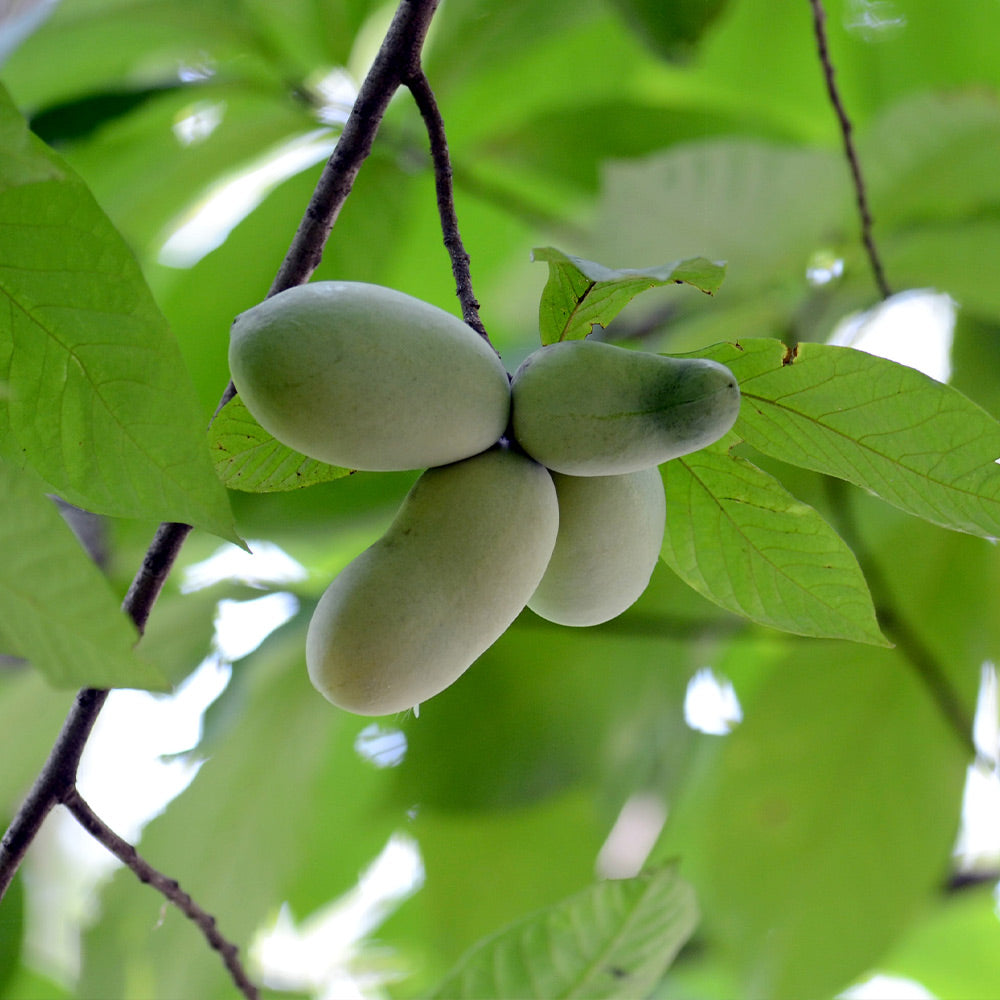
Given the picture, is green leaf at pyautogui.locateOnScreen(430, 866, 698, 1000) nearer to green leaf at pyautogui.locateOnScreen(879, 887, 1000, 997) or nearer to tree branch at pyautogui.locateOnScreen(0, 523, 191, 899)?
tree branch at pyautogui.locateOnScreen(0, 523, 191, 899)

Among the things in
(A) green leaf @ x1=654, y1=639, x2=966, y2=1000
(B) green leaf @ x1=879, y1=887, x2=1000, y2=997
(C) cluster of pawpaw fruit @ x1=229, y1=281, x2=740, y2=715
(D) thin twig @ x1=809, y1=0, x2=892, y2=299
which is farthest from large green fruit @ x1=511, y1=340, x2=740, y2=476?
(B) green leaf @ x1=879, y1=887, x2=1000, y2=997

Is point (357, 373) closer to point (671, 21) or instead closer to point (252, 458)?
point (252, 458)

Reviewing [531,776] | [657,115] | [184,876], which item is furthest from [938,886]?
[657,115]

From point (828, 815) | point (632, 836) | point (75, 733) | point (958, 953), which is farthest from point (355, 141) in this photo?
point (958, 953)

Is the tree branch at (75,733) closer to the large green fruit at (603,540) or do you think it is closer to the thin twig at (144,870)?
the thin twig at (144,870)

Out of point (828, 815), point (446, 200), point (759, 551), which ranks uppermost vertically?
point (446, 200)
